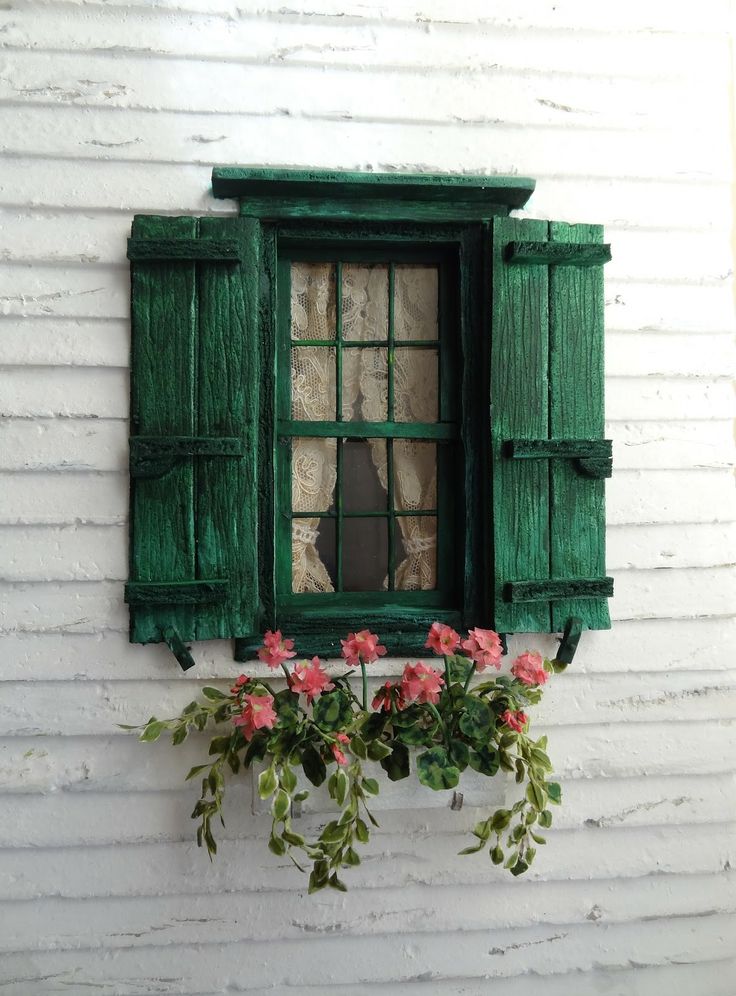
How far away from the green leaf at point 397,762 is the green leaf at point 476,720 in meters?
0.17

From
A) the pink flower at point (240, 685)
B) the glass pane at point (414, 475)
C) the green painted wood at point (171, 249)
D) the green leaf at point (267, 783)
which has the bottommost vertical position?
the green leaf at point (267, 783)

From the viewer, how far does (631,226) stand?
7.14ft

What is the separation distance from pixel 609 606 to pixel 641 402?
647 millimetres

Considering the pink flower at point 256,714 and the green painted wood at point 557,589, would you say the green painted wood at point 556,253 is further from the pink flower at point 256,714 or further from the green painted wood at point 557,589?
the pink flower at point 256,714

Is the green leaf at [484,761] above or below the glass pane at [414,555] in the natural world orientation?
below

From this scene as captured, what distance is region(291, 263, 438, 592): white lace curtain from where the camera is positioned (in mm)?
2186

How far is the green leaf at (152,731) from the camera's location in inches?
72.9

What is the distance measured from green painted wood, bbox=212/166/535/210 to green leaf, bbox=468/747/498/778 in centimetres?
159

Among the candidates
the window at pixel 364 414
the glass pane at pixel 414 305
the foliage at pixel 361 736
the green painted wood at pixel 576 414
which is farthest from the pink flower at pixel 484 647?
the glass pane at pixel 414 305

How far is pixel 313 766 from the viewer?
1.82 metres

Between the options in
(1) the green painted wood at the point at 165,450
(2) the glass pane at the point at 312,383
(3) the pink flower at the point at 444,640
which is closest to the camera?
(3) the pink flower at the point at 444,640

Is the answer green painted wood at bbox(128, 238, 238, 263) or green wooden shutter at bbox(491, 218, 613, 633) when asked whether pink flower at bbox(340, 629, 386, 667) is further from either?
green painted wood at bbox(128, 238, 238, 263)

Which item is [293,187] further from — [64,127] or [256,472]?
[256,472]

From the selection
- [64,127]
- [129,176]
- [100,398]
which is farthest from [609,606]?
[64,127]
